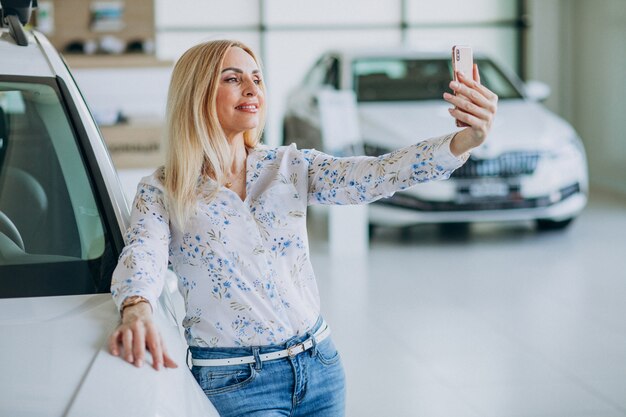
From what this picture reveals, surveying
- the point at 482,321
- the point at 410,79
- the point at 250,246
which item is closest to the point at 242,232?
the point at 250,246

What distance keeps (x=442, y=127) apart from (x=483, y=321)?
248 centimetres

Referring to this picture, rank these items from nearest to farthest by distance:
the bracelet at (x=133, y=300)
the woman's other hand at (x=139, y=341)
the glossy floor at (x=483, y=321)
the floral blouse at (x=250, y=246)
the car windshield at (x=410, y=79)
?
the woman's other hand at (x=139, y=341)
the bracelet at (x=133, y=300)
the floral blouse at (x=250, y=246)
the glossy floor at (x=483, y=321)
the car windshield at (x=410, y=79)

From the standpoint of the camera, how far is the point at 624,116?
10.9 meters

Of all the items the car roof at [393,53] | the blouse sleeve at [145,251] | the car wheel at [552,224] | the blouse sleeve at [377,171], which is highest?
the car roof at [393,53]

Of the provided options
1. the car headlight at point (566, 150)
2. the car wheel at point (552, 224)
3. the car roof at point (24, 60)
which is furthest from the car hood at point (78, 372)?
the car wheel at point (552, 224)

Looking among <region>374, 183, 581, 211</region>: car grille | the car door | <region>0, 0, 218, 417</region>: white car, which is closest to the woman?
<region>0, 0, 218, 417</region>: white car

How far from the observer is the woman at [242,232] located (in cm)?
219

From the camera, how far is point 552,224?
27.0 ft

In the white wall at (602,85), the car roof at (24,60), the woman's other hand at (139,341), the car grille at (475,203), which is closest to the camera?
the woman's other hand at (139,341)

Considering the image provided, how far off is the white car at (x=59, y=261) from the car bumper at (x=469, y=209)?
15.6 feet

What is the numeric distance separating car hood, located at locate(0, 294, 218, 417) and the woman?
0.14m

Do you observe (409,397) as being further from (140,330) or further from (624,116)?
(624,116)

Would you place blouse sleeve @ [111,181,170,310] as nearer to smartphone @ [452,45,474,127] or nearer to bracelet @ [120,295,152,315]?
bracelet @ [120,295,152,315]

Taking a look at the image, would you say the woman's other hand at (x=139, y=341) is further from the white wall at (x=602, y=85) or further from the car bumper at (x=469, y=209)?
the white wall at (x=602, y=85)
